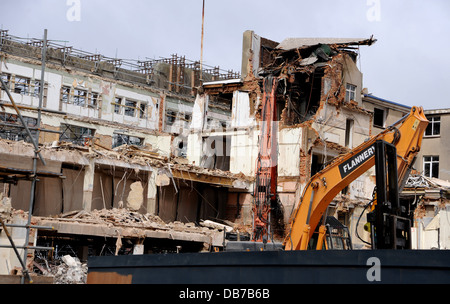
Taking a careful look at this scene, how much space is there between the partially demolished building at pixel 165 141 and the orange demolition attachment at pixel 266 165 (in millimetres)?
2112

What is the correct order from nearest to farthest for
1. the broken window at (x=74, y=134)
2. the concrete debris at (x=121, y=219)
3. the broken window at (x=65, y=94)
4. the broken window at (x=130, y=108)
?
the concrete debris at (x=121, y=219)
the broken window at (x=74, y=134)
the broken window at (x=65, y=94)
the broken window at (x=130, y=108)

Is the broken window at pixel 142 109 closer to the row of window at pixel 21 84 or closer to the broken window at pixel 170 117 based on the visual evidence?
the broken window at pixel 170 117

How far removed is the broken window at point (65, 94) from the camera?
1865 inches

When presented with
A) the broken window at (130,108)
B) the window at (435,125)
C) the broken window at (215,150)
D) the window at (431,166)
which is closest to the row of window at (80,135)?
the broken window at (130,108)

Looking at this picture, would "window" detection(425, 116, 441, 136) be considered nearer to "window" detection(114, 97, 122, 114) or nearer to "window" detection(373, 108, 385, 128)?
"window" detection(373, 108, 385, 128)

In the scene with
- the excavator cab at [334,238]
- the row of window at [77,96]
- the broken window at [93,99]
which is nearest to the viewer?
the excavator cab at [334,238]

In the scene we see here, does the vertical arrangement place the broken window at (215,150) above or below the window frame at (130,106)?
below

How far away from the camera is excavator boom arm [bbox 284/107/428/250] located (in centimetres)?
2025

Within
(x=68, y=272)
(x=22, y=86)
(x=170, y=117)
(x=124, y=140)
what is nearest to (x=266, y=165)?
(x=68, y=272)

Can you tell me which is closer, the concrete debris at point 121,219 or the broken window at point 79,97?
the concrete debris at point 121,219

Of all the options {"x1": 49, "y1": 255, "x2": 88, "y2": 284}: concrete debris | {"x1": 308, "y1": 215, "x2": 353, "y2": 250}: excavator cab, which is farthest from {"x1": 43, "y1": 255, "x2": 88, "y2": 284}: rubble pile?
{"x1": 308, "y1": 215, "x2": 353, "y2": 250}: excavator cab

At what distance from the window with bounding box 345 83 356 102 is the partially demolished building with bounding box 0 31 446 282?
0.34 feet
